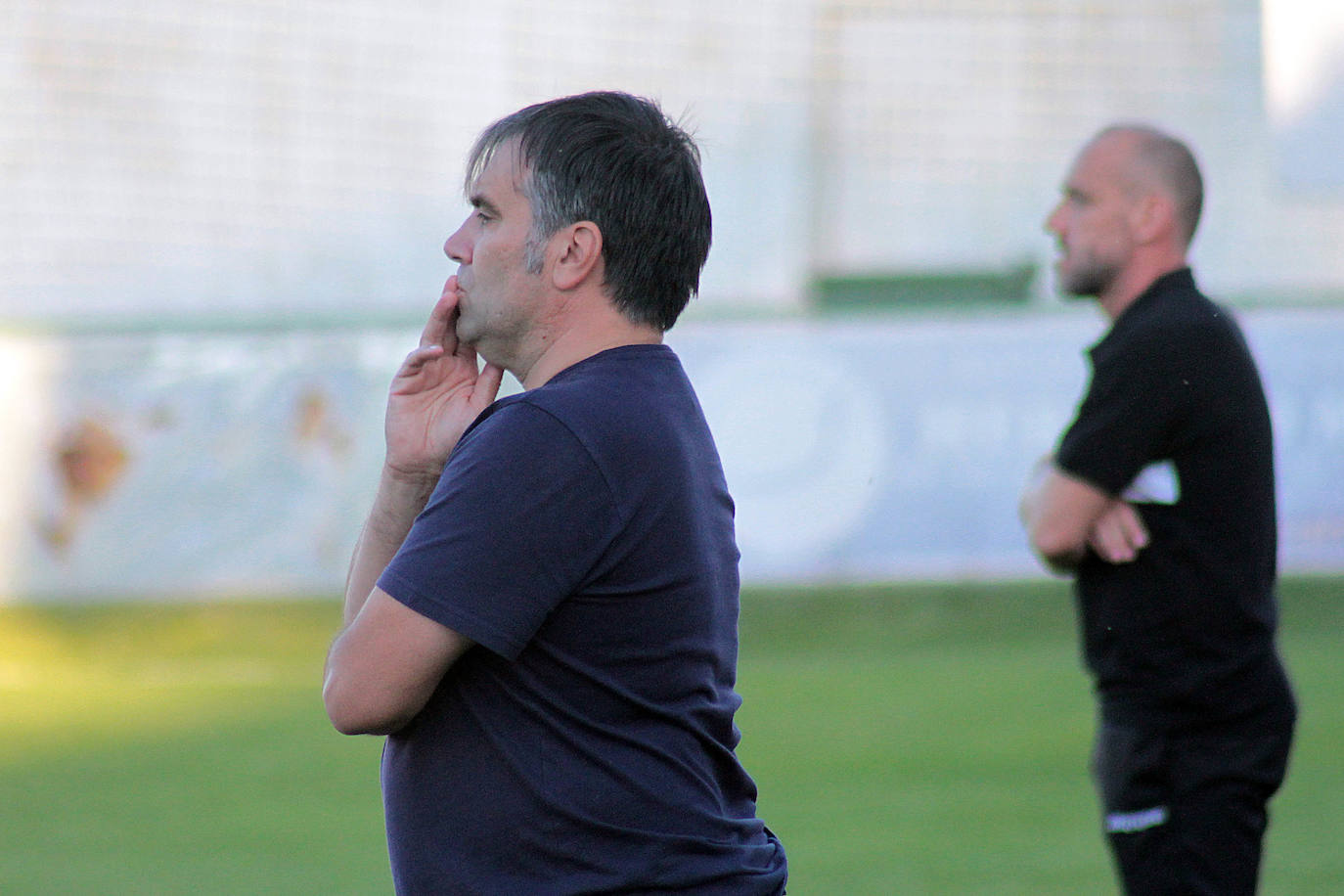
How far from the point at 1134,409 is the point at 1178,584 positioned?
30cm

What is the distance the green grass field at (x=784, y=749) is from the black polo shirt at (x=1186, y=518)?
1.95 m

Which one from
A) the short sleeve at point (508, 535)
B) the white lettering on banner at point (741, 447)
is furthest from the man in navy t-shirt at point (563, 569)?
the white lettering on banner at point (741, 447)

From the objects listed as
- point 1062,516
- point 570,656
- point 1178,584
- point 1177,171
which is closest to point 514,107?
point 1177,171

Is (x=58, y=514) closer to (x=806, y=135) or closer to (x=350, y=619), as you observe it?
(x=806, y=135)

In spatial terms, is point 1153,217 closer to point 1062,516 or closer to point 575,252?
point 1062,516

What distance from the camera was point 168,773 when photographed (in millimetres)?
5996

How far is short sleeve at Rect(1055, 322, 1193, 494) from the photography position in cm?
259

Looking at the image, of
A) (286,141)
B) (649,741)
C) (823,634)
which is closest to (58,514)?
(286,141)

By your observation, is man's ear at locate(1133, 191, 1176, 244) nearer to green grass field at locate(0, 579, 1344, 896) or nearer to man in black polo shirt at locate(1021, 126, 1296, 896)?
man in black polo shirt at locate(1021, 126, 1296, 896)

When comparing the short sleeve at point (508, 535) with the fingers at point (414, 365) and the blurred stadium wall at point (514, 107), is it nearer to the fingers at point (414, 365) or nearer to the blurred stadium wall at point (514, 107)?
the fingers at point (414, 365)

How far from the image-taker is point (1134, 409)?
102 inches

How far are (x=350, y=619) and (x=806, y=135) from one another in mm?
8841

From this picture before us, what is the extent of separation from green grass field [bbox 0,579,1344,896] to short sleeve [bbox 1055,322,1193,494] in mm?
2086

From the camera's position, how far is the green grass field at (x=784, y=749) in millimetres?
4664
